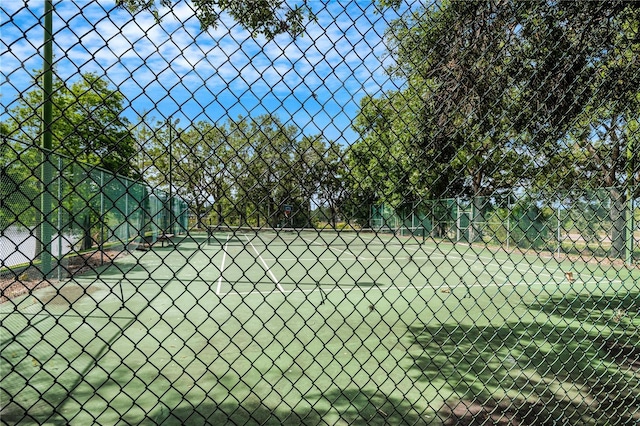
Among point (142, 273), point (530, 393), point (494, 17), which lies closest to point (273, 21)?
point (494, 17)

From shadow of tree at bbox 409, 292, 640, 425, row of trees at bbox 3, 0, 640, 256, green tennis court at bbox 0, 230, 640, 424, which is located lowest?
shadow of tree at bbox 409, 292, 640, 425

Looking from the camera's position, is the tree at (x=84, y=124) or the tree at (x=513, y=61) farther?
the tree at (x=513, y=61)

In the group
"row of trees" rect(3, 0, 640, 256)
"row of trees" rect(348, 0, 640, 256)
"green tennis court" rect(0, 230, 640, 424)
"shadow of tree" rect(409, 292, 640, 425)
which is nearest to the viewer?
"row of trees" rect(3, 0, 640, 256)

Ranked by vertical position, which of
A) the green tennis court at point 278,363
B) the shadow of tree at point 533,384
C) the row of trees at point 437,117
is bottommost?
the shadow of tree at point 533,384

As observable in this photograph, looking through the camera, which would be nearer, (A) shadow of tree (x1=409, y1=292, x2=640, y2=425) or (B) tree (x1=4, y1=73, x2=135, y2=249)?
(B) tree (x1=4, y1=73, x2=135, y2=249)

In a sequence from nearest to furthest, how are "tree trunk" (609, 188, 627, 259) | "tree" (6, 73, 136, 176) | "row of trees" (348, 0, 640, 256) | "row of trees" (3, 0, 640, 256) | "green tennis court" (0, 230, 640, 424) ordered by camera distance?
"tree" (6, 73, 136, 176), "row of trees" (3, 0, 640, 256), "row of trees" (348, 0, 640, 256), "green tennis court" (0, 230, 640, 424), "tree trunk" (609, 188, 627, 259)

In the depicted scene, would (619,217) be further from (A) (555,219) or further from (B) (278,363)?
(A) (555,219)

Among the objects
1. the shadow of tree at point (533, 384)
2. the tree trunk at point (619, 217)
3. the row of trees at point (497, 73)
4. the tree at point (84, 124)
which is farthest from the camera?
the tree trunk at point (619, 217)

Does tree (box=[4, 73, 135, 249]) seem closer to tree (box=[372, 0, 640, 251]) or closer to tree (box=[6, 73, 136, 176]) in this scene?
tree (box=[6, 73, 136, 176])

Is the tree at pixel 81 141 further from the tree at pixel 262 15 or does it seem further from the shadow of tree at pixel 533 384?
the shadow of tree at pixel 533 384

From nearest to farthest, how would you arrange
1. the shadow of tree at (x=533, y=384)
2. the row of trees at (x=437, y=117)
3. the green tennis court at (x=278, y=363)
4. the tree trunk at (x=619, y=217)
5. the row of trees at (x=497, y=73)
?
1. the row of trees at (x=437, y=117)
2. the row of trees at (x=497, y=73)
3. the green tennis court at (x=278, y=363)
4. the shadow of tree at (x=533, y=384)
5. the tree trunk at (x=619, y=217)

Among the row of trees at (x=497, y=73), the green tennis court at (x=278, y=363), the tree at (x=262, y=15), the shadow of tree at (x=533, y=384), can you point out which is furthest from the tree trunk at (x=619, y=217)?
the tree at (x=262, y=15)

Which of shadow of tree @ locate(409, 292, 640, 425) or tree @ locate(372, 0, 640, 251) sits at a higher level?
tree @ locate(372, 0, 640, 251)

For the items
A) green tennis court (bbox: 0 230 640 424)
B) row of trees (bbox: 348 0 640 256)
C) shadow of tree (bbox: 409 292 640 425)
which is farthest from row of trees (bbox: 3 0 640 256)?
shadow of tree (bbox: 409 292 640 425)
